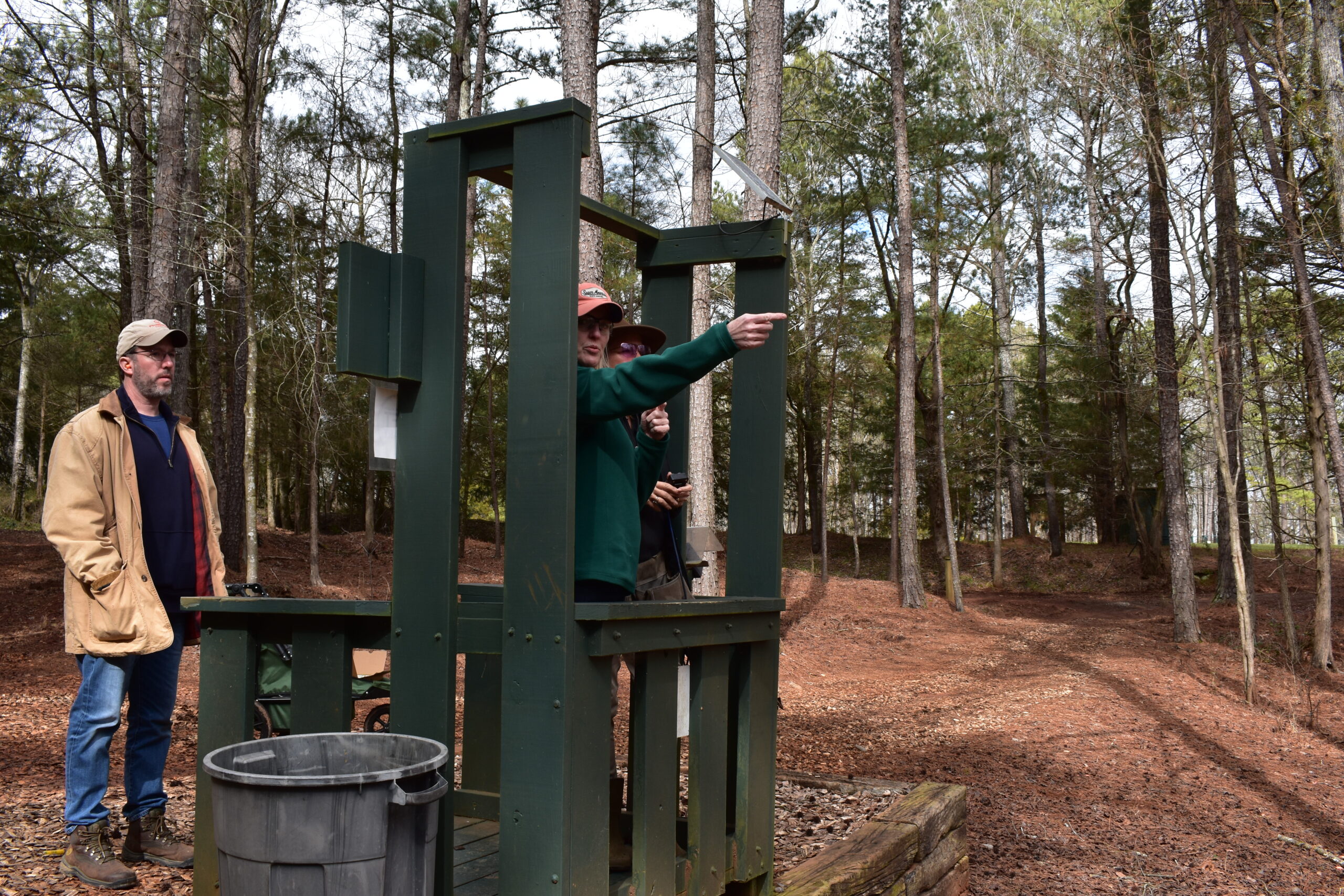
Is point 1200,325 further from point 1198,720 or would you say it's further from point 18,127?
point 18,127

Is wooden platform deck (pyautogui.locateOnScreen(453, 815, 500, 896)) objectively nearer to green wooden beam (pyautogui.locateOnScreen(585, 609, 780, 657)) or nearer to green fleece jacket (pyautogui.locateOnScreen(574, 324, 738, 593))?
green wooden beam (pyautogui.locateOnScreen(585, 609, 780, 657))

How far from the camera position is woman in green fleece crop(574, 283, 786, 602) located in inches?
93.0

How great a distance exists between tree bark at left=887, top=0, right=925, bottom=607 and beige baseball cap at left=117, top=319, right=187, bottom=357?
48.8ft

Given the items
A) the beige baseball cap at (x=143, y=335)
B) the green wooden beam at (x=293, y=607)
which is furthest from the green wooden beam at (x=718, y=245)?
the beige baseball cap at (x=143, y=335)

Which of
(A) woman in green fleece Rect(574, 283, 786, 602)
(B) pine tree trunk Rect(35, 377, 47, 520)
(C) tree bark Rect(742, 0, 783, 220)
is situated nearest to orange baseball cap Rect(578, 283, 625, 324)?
Result: (A) woman in green fleece Rect(574, 283, 786, 602)

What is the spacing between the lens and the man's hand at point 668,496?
11.5 feet

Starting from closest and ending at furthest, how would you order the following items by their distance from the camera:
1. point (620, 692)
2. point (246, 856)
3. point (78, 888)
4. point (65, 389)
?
point (246, 856), point (78, 888), point (620, 692), point (65, 389)

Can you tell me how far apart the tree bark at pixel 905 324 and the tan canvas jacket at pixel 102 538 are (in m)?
15.0

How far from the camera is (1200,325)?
374 inches

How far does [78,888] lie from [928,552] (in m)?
26.7

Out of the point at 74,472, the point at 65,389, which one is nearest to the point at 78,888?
the point at 74,472

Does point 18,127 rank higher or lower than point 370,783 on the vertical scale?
higher

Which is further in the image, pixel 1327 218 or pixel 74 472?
pixel 1327 218

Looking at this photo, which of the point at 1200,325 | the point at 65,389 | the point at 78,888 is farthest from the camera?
the point at 65,389
